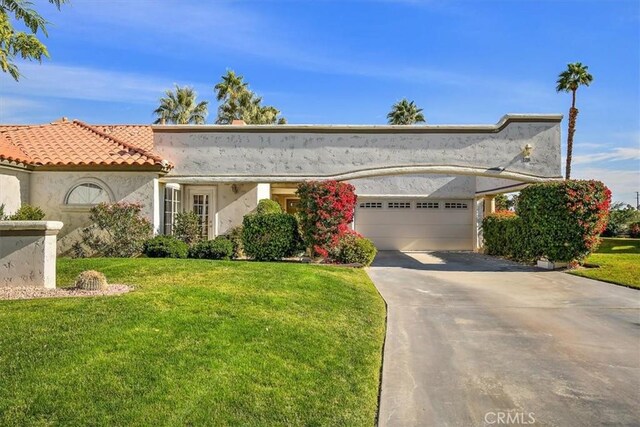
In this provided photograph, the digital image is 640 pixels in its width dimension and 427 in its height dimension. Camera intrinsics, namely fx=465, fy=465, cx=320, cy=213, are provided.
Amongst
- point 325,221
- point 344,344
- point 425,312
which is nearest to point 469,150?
point 325,221

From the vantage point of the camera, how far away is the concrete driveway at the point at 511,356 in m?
4.62

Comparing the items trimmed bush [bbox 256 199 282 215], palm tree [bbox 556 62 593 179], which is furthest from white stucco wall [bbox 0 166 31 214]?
palm tree [bbox 556 62 593 179]

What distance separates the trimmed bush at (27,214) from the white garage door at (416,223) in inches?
607

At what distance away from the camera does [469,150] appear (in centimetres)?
1616

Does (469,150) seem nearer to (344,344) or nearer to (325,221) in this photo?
(325,221)

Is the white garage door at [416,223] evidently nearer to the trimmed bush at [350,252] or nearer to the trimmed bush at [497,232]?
the trimmed bush at [497,232]

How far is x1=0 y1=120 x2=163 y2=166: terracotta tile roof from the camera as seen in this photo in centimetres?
1462

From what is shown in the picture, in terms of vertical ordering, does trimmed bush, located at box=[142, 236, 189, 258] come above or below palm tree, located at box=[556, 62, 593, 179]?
below

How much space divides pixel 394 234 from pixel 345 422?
69.4 feet

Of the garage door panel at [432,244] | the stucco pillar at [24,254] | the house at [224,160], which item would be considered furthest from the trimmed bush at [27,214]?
the garage door panel at [432,244]

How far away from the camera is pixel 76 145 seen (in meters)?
16.0

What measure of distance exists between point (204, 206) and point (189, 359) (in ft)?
43.3

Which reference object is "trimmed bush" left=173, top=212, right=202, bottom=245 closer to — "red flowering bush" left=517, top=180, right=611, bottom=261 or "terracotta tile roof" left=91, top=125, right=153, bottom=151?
"terracotta tile roof" left=91, top=125, right=153, bottom=151

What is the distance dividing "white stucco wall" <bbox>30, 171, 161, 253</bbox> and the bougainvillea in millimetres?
5033
